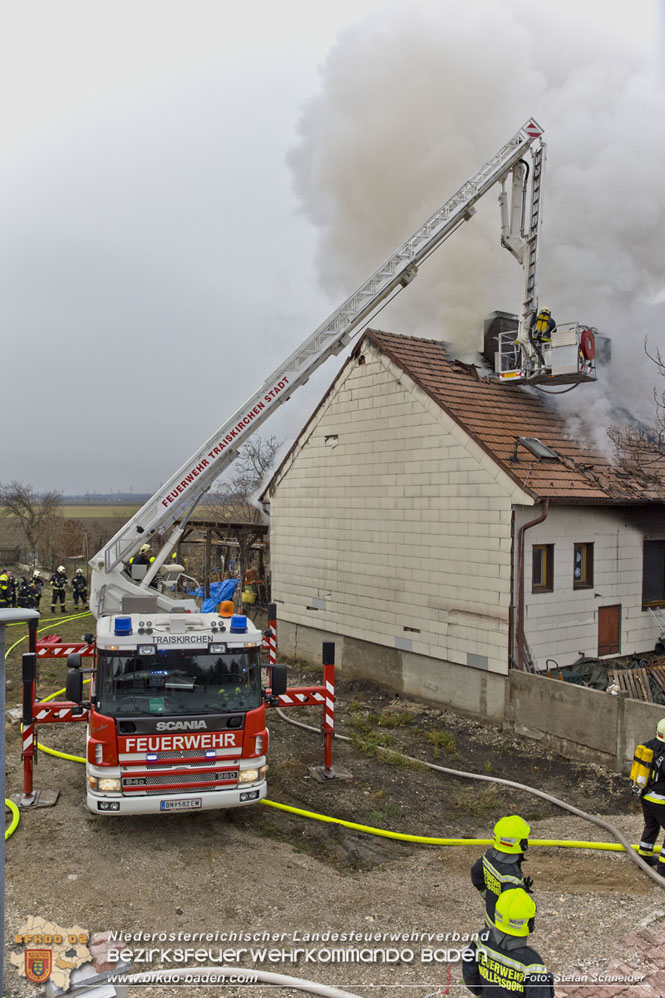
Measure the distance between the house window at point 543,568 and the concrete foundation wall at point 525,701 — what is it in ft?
5.87

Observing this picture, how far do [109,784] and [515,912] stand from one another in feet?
14.5

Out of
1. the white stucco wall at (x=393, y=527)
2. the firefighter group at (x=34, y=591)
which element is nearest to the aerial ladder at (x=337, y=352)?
the white stucco wall at (x=393, y=527)

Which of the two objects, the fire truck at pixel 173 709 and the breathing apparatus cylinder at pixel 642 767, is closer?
the breathing apparatus cylinder at pixel 642 767

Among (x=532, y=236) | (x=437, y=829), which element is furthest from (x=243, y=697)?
(x=532, y=236)

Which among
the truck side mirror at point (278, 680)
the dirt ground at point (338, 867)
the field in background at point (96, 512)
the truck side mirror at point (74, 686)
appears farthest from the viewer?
the field in background at point (96, 512)

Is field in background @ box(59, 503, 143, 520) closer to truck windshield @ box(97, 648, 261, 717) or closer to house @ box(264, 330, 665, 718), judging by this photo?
house @ box(264, 330, 665, 718)

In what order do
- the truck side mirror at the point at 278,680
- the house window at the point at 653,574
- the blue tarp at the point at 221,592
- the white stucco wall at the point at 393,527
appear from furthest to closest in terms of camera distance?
the blue tarp at the point at 221,592 < the house window at the point at 653,574 < the white stucco wall at the point at 393,527 < the truck side mirror at the point at 278,680

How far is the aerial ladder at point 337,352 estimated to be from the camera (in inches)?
420

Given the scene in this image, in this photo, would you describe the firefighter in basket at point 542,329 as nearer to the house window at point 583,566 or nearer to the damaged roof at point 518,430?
the damaged roof at point 518,430

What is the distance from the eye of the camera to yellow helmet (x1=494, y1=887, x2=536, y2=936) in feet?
11.3

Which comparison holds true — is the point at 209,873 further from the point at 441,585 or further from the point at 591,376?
the point at 591,376

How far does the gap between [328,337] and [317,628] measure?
7226 millimetres

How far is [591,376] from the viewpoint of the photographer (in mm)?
14031

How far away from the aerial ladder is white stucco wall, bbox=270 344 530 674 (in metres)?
2.37
